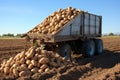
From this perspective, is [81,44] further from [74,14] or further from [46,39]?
[46,39]

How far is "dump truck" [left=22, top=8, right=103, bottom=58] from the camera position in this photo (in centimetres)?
1318

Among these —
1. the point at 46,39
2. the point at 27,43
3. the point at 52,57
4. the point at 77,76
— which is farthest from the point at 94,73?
the point at 27,43

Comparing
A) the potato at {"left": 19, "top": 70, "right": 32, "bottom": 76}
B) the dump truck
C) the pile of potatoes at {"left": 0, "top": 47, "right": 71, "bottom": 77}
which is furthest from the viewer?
the dump truck

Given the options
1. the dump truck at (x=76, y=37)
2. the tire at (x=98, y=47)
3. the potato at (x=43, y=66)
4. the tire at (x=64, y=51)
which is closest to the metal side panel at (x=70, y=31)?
the dump truck at (x=76, y=37)

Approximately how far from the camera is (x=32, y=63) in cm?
1066

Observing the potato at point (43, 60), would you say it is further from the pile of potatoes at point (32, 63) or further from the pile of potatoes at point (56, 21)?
the pile of potatoes at point (56, 21)

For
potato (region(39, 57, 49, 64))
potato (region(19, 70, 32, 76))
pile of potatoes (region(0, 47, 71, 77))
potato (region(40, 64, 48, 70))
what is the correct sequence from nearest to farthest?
potato (region(19, 70, 32, 76)) → pile of potatoes (region(0, 47, 71, 77)) → potato (region(40, 64, 48, 70)) → potato (region(39, 57, 49, 64))

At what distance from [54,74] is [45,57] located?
122 centimetres

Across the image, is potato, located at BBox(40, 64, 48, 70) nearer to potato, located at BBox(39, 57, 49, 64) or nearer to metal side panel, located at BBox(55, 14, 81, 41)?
potato, located at BBox(39, 57, 49, 64)

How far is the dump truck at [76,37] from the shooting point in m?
13.2

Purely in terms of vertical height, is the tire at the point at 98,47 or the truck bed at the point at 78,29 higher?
the truck bed at the point at 78,29

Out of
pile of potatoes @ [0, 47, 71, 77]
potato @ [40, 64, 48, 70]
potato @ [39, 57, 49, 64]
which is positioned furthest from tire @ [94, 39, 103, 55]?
potato @ [40, 64, 48, 70]

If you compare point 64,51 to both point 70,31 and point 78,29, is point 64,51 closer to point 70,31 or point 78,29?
point 70,31

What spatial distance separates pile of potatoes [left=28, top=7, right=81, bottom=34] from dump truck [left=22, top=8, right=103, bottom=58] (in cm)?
13
